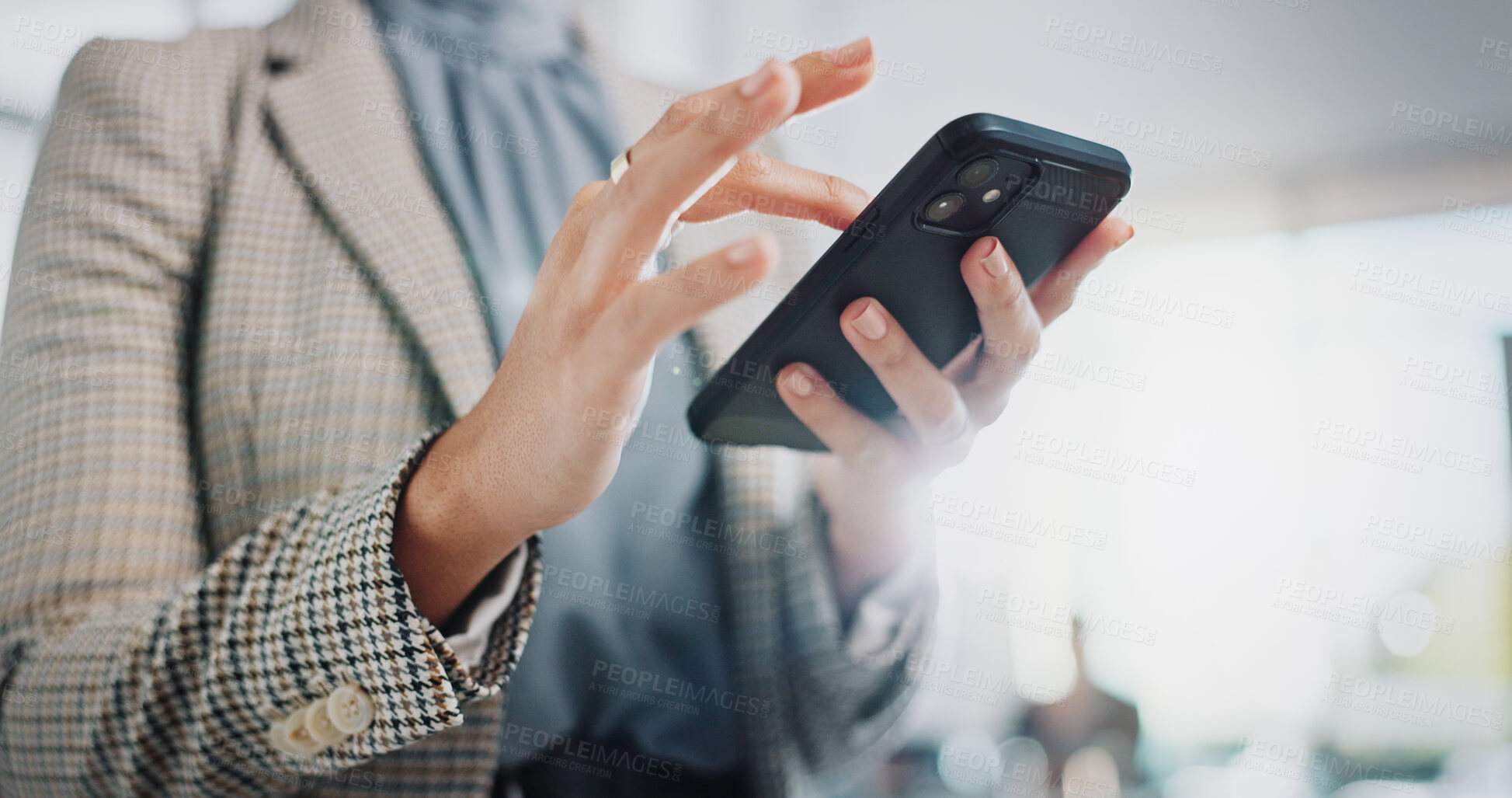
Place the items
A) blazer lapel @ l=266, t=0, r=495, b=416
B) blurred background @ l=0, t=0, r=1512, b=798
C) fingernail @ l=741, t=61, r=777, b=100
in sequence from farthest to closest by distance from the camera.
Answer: blurred background @ l=0, t=0, r=1512, b=798
blazer lapel @ l=266, t=0, r=495, b=416
fingernail @ l=741, t=61, r=777, b=100

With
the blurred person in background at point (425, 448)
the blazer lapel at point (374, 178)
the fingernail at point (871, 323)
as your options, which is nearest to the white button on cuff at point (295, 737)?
the blurred person in background at point (425, 448)

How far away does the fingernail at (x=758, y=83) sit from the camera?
0.79ft

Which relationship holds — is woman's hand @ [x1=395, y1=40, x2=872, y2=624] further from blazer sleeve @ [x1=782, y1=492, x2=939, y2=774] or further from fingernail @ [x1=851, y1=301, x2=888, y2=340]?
blazer sleeve @ [x1=782, y1=492, x2=939, y2=774]

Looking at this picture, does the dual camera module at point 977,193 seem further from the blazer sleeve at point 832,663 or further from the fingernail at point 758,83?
the blazer sleeve at point 832,663

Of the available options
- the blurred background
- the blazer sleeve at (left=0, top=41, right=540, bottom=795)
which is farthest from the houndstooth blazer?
the blurred background

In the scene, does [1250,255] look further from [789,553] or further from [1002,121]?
[1002,121]

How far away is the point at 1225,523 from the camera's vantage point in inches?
68.6

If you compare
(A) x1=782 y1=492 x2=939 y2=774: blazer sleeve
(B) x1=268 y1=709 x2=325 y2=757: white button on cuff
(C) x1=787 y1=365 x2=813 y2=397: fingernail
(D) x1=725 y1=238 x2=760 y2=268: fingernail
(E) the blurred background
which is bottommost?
(E) the blurred background

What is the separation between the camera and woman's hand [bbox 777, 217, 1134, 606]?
1.19 ft

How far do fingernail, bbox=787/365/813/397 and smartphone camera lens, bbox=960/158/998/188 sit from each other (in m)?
0.14

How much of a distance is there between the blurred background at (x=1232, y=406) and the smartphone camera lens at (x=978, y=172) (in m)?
1.02

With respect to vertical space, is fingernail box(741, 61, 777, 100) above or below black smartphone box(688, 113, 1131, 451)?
above

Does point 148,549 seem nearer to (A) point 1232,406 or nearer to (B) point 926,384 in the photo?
(B) point 926,384

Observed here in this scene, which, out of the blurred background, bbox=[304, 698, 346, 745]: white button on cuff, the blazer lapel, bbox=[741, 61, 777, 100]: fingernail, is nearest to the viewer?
bbox=[741, 61, 777, 100]: fingernail
